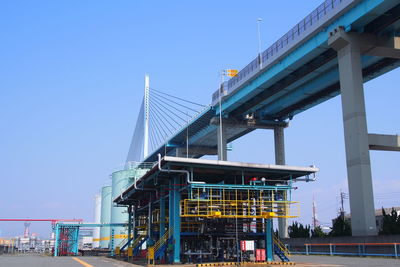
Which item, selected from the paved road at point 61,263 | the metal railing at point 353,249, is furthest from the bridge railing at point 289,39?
the paved road at point 61,263

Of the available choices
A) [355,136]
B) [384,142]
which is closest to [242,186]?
[355,136]

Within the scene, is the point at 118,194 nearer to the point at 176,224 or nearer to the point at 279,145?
the point at 279,145

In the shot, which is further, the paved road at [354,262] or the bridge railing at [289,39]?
the bridge railing at [289,39]

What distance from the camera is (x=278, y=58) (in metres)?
50.3

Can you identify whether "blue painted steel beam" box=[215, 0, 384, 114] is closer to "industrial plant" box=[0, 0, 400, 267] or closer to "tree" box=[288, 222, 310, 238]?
"industrial plant" box=[0, 0, 400, 267]

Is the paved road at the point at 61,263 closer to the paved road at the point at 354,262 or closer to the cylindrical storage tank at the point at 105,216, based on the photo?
the paved road at the point at 354,262

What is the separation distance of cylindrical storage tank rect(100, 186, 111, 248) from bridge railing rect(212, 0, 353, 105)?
134 feet

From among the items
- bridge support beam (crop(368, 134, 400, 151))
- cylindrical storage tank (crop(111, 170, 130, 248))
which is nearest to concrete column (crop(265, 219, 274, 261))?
bridge support beam (crop(368, 134, 400, 151))

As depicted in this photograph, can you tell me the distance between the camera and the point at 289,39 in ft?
161

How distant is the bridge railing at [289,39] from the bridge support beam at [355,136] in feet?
10.7

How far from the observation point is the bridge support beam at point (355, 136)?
36.3 meters

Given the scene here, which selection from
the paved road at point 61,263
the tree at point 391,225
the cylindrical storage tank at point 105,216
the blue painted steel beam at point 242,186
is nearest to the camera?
the blue painted steel beam at point 242,186

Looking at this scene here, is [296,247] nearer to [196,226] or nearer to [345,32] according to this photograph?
[196,226]

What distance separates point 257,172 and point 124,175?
5158 cm
